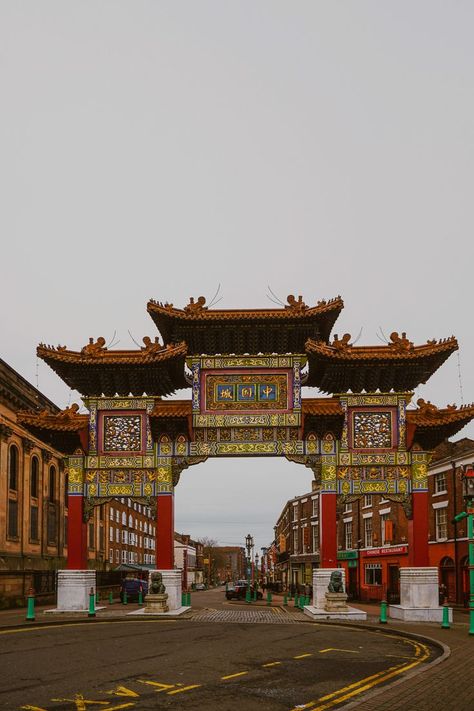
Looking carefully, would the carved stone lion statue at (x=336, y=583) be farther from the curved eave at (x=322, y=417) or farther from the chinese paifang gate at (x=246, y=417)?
the curved eave at (x=322, y=417)

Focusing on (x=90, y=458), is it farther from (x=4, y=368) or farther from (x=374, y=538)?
(x=374, y=538)

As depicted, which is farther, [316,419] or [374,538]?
[374,538]

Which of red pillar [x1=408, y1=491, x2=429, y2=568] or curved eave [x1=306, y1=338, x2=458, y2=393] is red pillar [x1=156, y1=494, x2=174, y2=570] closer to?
curved eave [x1=306, y1=338, x2=458, y2=393]

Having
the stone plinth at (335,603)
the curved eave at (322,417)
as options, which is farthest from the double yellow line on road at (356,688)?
the curved eave at (322,417)

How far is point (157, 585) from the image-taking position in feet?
95.7

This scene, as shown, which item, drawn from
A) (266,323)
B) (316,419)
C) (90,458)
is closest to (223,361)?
(266,323)

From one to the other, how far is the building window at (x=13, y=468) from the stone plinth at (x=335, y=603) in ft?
64.7

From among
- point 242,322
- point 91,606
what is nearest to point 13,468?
point 91,606

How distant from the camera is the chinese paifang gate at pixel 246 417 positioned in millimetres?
30125

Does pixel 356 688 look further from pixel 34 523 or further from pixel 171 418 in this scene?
pixel 34 523

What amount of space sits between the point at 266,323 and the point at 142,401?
6063 millimetres

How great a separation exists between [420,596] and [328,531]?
13.6 feet

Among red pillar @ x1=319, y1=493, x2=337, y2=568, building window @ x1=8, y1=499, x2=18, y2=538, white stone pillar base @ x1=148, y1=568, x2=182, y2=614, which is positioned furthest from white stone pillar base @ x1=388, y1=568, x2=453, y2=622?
building window @ x1=8, y1=499, x2=18, y2=538

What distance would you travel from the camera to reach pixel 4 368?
127 feet
